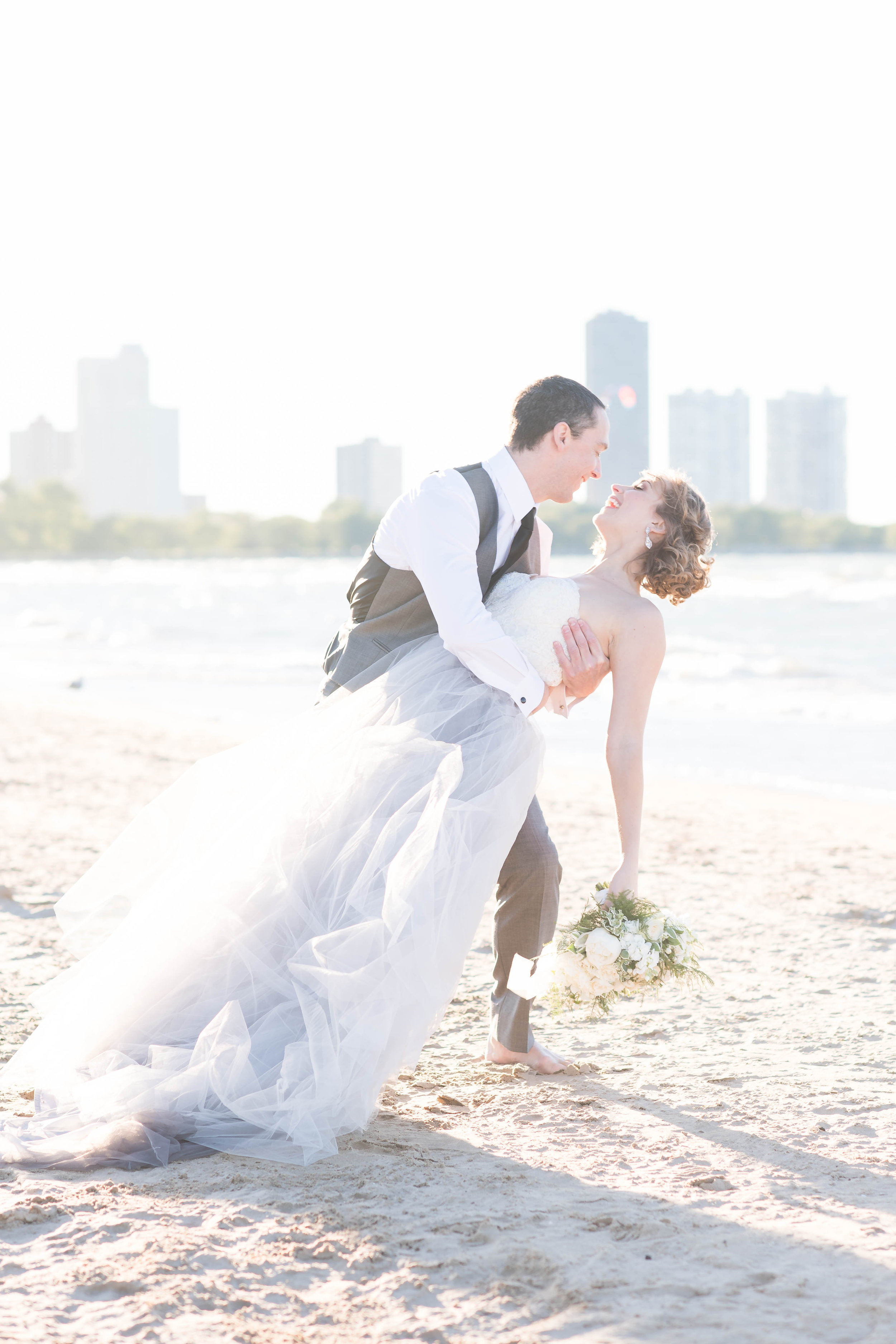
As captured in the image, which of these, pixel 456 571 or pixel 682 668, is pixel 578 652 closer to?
pixel 456 571

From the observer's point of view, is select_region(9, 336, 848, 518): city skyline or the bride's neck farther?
select_region(9, 336, 848, 518): city skyline

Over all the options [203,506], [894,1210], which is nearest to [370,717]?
[894,1210]

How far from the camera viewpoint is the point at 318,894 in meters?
3.37

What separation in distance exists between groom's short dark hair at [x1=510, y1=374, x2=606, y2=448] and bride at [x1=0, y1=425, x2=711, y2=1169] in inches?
14.0

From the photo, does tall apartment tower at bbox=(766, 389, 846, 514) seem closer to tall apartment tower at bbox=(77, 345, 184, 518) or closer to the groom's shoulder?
tall apartment tower at bbox=(77, 345, 184, 518)

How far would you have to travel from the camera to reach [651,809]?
869cm

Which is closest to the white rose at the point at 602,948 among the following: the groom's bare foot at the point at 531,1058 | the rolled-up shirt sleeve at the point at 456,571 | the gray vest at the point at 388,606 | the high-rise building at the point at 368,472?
the groom's bare foot at the point at 531,1058

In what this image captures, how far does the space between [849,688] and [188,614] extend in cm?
2555

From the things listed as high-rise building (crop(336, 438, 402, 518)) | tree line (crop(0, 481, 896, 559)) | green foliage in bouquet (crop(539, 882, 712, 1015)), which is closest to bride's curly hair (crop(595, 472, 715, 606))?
green foliage in bouquet (crop(539, 882, 712, 1015))

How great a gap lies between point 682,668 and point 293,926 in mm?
17523

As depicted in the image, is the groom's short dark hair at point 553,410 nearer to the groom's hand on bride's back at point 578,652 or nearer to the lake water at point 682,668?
the groom's hand on bride's back at point 578,652

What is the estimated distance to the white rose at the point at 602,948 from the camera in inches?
138

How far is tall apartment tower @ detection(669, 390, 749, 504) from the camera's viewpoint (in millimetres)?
78938

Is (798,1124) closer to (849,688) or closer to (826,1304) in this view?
(826,1304)
